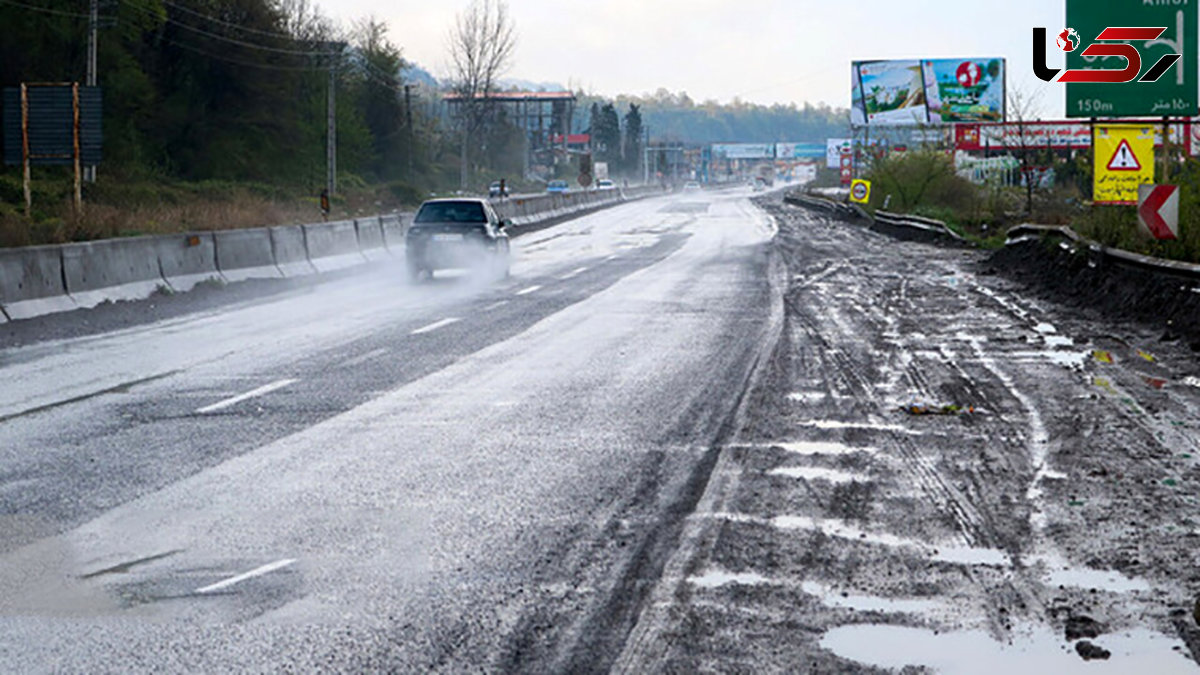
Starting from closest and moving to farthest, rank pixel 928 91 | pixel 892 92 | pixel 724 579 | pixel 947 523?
pixel 724 579, pixel 947 523, pixel 928 91, pixel 892 92

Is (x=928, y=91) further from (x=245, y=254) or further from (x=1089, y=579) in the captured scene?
(x=1089, y=579)

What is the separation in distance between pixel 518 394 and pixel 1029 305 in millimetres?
11122

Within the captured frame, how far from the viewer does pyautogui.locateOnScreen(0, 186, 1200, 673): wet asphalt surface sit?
206 inches

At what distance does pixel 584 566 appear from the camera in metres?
6.16

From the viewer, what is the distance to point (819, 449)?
29.6 ft

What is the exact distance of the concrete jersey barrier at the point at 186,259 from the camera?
22.6 m

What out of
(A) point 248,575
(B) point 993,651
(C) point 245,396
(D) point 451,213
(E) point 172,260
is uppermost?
(D) point 451,213

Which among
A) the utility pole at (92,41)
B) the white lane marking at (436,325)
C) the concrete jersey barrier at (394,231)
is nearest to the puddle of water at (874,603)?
the white lane marking at (436,325)

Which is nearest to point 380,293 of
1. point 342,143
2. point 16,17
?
point 16,17

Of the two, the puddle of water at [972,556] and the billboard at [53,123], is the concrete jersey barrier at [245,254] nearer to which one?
the billboard at [53,123]

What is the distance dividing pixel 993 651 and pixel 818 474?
124 inches

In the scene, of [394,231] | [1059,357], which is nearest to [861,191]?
[394,231]

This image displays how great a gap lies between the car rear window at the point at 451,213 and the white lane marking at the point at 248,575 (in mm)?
20217

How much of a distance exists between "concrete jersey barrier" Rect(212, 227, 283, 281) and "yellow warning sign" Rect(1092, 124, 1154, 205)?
622 inches
